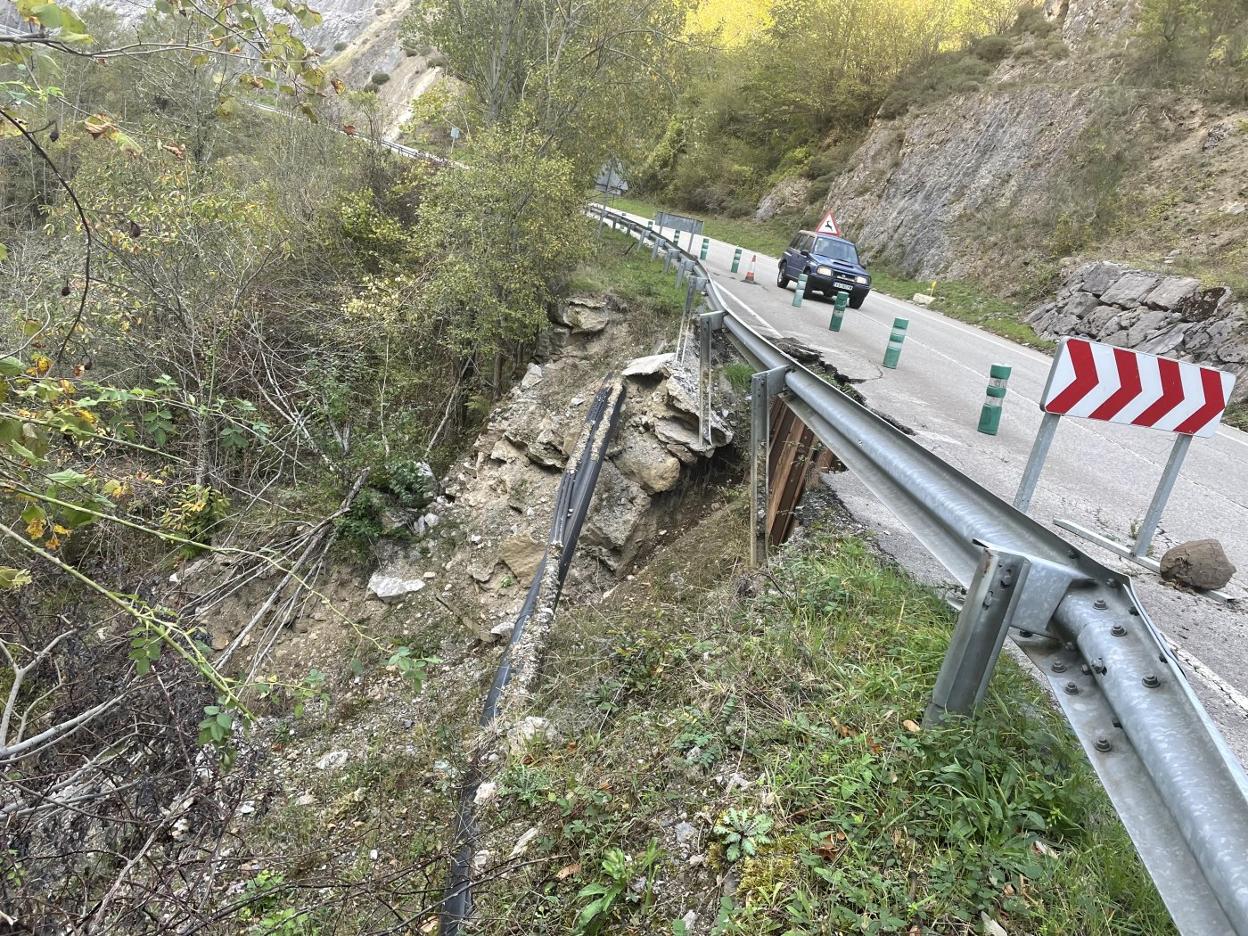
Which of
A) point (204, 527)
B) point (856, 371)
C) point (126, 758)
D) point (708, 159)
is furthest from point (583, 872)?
point (708, 159)

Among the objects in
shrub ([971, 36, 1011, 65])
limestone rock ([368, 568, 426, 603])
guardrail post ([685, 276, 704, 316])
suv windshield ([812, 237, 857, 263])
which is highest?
shrub ([971, 36, 1011, 65])

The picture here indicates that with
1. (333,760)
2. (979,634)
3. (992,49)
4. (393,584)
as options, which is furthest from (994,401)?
(992,49)

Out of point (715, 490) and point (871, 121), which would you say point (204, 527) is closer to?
point (715, 490)

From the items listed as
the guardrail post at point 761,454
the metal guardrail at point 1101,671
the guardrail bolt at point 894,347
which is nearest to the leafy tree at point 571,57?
the guardrail bolt at point 894,347

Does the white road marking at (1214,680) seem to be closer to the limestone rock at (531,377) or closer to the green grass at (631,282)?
the green grass at (631,282)

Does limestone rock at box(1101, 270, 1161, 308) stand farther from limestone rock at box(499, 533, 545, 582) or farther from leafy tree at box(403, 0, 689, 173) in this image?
limestone rock at box(499, 533, 545, 582)

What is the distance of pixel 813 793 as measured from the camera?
2.39m

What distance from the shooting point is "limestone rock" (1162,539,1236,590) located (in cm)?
443

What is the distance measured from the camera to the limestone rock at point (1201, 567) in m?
4.43

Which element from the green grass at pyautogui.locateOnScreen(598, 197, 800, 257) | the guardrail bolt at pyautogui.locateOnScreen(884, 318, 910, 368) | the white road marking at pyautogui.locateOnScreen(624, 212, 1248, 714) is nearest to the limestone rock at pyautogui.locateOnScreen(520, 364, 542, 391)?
the white road marking at pyautogui.locateOnScreen(624, 212, 1248, 714)

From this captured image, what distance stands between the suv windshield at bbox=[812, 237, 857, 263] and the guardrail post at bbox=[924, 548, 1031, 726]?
1615 cm

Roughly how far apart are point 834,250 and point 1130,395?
13195 millimetres

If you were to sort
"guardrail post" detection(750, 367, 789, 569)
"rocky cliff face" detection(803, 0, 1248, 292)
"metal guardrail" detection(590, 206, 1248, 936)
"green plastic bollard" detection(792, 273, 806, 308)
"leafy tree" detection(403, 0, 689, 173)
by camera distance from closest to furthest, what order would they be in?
"metal guardrail" detection(590, 206, 1248, 936), "guardrail post" detection(750, 367, 789, 569), "leafy tree" detection(403, 0, 689, 173), "green plastic bollard" detection(792, 273, 806, 308), "rocky cliff face" detection(803, 0, 1248, 292)

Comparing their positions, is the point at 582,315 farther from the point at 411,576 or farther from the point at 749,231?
the point at 749,231
